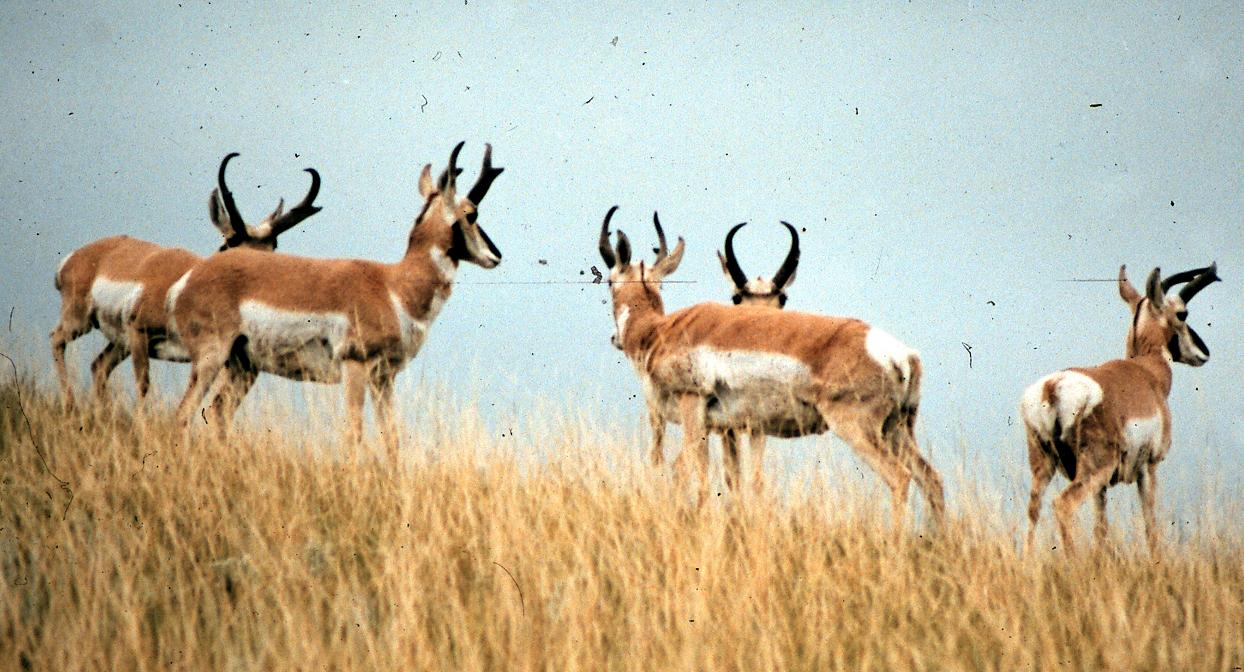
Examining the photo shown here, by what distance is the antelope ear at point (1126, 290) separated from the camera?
9555mm

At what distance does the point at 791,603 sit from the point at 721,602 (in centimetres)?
39

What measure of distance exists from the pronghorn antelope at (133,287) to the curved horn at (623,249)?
307cm

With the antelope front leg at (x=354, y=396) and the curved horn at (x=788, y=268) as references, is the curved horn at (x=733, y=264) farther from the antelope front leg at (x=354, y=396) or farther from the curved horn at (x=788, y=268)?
the antelope front leg at (x=354, y=396)

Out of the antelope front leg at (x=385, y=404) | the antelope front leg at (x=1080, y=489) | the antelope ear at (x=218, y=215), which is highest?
the antelope ear at (x=218, y=215)

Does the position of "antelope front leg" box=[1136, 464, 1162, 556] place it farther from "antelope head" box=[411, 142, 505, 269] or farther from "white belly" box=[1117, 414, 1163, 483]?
"antelope head" box=[411, 142, 505, 269]

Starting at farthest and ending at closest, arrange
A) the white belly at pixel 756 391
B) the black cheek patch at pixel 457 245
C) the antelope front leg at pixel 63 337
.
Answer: the antelope front leg at pixel 63 337 < the black cheek patch at pixel 457 245 < the white belly at pixel 756 391

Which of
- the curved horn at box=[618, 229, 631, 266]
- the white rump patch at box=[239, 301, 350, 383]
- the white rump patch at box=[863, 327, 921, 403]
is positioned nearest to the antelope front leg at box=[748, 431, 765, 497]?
the white rump patch at box=[863, 327, 921, 403]

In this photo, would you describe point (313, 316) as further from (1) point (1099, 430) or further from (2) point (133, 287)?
(1) point (1099, 430)

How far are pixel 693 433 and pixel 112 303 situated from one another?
Result: 17.1 ft

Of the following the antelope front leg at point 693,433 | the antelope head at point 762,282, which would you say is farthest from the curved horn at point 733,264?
the antelope front leg at point 693,433

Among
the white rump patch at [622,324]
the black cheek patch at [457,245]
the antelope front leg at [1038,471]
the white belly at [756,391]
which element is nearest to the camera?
the white belly at [756,391]

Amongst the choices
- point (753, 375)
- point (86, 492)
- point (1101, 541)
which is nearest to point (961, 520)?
point (1101, 541)

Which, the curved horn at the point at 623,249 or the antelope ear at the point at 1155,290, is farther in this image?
the curved horn at the point at 623,249

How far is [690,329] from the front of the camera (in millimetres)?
8750
